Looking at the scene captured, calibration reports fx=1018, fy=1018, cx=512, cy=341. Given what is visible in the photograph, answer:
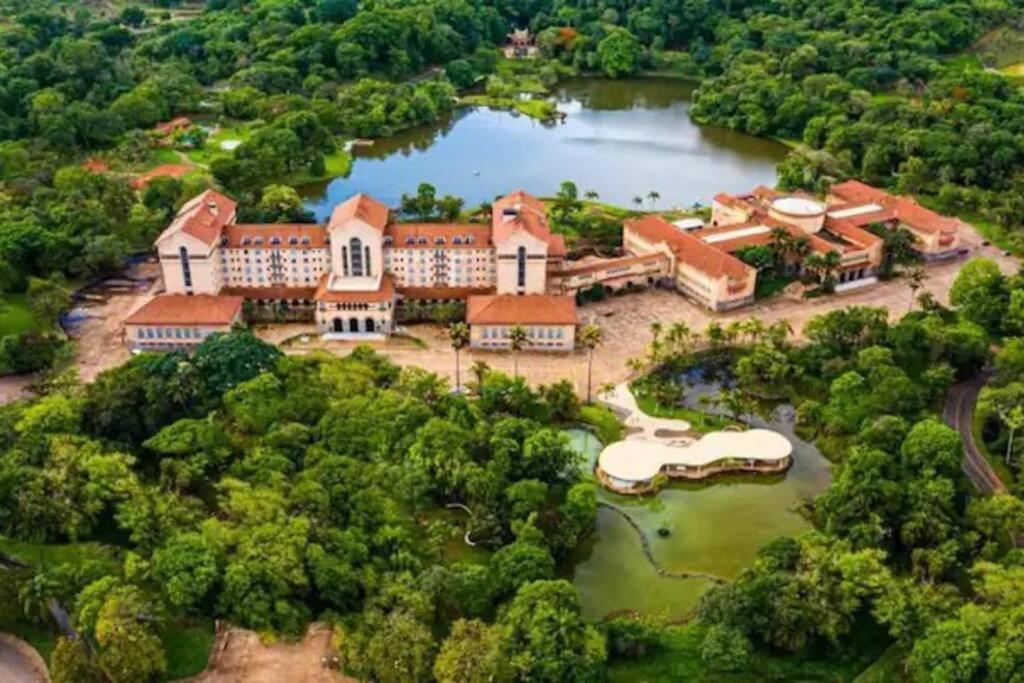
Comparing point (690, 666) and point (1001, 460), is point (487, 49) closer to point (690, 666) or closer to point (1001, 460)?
point (1001, 460)

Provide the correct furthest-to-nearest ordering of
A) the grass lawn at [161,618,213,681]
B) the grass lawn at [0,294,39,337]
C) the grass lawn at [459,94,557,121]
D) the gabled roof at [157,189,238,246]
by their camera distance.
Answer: the grass lawn at [459,94,557,121]
the gabled roof at [157,189,238,246]
the grass lawn at [0,294,39,337]
the grass lawn at [161,618,213,681]

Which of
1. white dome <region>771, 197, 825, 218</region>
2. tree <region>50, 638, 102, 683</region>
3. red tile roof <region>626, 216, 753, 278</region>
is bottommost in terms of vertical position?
tree <region>50, 638, 102, 683</region>

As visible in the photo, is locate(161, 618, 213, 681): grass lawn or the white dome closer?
locate(161, 618, 213, 681): grass lawn

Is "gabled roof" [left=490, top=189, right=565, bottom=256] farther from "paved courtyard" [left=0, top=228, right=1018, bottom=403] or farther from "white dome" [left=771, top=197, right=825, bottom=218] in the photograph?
"white dome" [left=771, top=197, right=825, bottom=218]

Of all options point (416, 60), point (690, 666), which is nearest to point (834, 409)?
point (690, 666)

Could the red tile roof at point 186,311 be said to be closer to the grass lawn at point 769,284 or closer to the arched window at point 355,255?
the arched window at point 355,255

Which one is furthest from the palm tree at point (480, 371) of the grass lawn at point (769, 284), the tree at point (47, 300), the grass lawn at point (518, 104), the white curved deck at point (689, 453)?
the grass lawn at point (518, 104)

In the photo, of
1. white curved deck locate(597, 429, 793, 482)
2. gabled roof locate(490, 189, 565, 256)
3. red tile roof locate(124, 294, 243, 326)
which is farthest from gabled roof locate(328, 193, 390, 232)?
white curved deck locate(597, 429, 793, 482)
